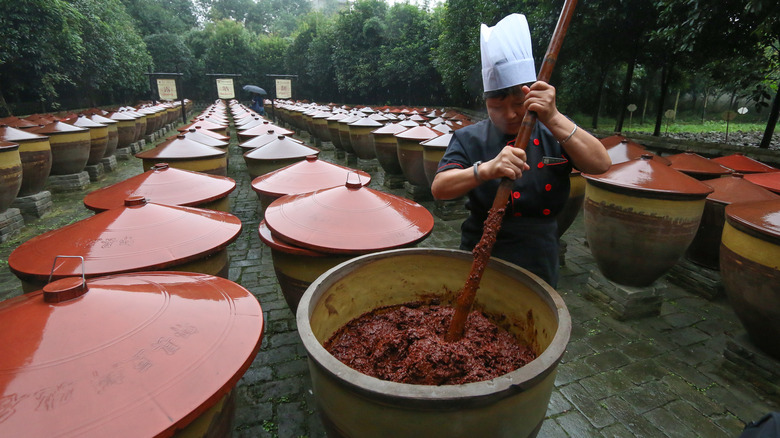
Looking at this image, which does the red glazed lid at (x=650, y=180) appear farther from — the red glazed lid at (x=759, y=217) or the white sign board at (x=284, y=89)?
the white sign board at (x=284, y=89)

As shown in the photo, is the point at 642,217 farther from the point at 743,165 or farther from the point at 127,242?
the point at 127,242

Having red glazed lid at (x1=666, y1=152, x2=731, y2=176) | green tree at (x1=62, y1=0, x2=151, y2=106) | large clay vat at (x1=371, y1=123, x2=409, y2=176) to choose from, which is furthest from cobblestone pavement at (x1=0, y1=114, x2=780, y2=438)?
green tree at (x1=62, y1=0, x2=151, y2=106)

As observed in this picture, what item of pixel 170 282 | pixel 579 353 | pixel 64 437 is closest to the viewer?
pixel 64 437

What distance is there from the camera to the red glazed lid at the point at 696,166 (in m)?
4.56

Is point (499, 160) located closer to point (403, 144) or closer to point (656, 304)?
point (656, 304)

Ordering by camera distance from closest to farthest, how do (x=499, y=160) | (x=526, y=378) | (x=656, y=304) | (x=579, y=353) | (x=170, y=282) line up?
1. (x=526, y=378)
2. (x=499, y=160)
3. (x=170, y=282)
4. (x=579, y=353)
5. (x=656, y=304)

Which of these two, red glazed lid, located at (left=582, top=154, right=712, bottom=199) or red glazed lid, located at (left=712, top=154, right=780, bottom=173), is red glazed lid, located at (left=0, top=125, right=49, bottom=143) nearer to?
red glazed lid, located at (left=582, top=154, right=712, bottom=199)

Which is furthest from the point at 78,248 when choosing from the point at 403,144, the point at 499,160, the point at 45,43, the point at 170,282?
the point at 45,43

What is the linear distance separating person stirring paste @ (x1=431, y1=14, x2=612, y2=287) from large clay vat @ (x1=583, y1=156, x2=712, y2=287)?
1.88 m

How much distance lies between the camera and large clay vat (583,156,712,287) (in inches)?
134

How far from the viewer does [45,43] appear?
11.8m

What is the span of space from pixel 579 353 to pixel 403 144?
463 centimetres

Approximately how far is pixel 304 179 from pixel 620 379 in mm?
3301

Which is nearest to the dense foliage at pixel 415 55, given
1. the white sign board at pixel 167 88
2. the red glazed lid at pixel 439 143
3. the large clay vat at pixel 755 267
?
the white sign board at pixel 167 88
